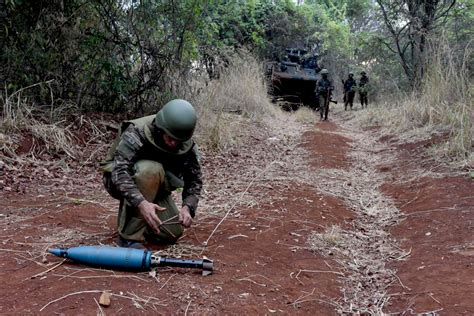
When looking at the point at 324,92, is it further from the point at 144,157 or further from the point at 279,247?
the point at 144,157

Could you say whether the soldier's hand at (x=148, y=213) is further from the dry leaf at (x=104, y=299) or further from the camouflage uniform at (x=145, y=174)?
the dry leaf at (x=104, y=299)

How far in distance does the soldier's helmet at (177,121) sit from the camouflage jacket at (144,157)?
0.50 ft

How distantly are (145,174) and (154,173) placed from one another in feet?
0.18

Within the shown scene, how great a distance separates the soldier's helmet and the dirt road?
74 centimetres

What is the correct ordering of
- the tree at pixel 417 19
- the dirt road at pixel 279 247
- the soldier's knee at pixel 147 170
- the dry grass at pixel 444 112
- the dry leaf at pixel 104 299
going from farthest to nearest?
the tree at pixel 417 19
the dry grass at pixel 444 112
the soldier's knee at pixel 147 170
the dirt road at pixel 279 247
the dry leaf at pixel 104 299

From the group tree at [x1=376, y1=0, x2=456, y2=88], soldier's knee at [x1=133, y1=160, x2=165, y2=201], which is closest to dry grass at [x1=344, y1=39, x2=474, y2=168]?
tree at [x1=376, y1=0, x2=456, y2=88]

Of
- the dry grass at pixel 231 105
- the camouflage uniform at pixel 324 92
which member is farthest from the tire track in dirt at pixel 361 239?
the camouflage uniform at pixel 324 92

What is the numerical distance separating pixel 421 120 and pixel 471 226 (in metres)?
4.71

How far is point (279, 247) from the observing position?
10.6 feet

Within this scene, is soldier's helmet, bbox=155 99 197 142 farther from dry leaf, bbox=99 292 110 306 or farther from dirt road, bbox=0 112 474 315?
dry leaf, bbox=99 292 110 306

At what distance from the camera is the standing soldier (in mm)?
2783

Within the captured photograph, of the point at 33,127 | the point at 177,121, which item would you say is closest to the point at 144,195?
the point at 177,121

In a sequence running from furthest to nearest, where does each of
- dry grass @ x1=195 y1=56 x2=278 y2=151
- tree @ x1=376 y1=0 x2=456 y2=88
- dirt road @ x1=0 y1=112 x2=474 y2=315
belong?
tree @ x1=376 y1=0 x2=456 y2=88
dry grass @ x1=195 y1=56 x2=278 y2=151
dirt road @ x1=0 y1=112 x2=474 y2=315

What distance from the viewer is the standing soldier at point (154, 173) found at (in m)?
2.78
